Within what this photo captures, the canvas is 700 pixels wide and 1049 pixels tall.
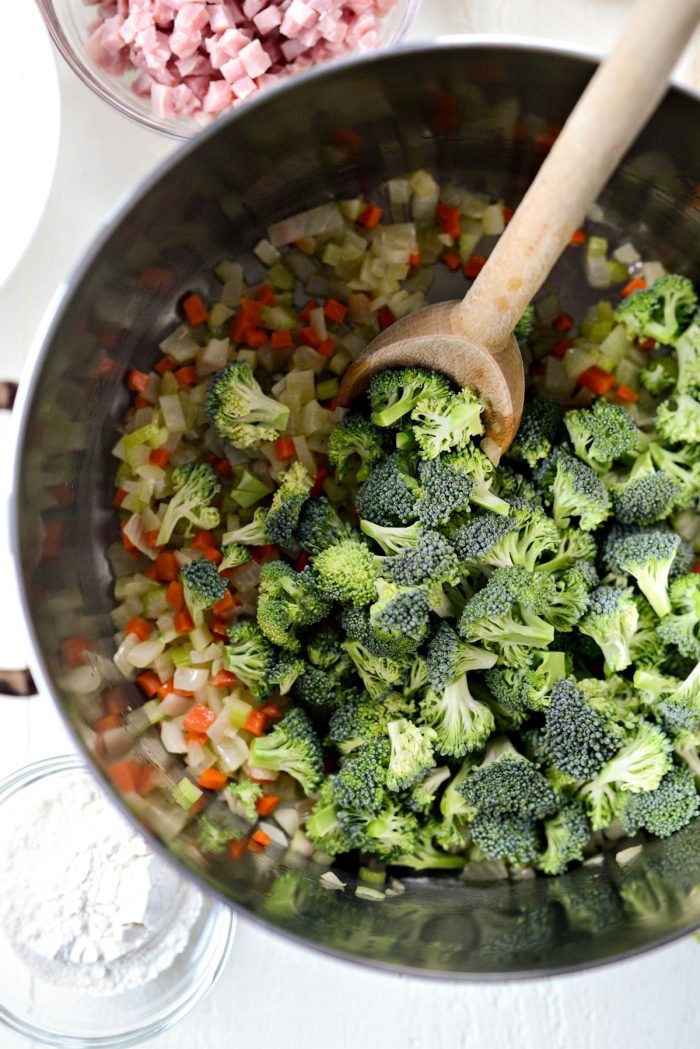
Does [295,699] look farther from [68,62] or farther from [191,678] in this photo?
[68,62]

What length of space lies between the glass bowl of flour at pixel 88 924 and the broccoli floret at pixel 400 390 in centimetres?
96

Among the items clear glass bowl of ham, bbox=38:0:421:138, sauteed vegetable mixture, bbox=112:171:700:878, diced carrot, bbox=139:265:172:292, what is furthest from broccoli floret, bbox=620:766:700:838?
clear glass bowl of ham, bbox=38:0:421:138

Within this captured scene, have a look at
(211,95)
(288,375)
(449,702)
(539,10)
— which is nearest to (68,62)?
(211,95)

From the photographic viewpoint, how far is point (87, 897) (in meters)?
1.88

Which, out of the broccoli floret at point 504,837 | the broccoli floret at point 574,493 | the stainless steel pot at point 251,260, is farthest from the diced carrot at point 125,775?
the broccoli floret at point 574,493

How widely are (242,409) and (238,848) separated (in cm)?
80

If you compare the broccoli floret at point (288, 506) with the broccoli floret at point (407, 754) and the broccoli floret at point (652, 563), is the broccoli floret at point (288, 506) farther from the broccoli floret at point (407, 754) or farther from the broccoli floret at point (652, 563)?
the broccoli floret at point (652, 563)

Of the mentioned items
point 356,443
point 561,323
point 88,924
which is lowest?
point 88,924

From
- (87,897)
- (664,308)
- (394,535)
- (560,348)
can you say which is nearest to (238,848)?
(87,897)

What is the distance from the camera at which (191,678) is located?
5.75 ft

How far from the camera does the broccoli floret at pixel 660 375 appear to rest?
1888 mm

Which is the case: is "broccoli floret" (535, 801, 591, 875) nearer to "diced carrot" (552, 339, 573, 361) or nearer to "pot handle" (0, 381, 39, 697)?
"diced carrot" (552, 339, 573, 361)

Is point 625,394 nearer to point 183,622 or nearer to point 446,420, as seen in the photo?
point 446,420

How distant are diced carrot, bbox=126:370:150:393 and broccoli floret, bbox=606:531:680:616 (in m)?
0.96
